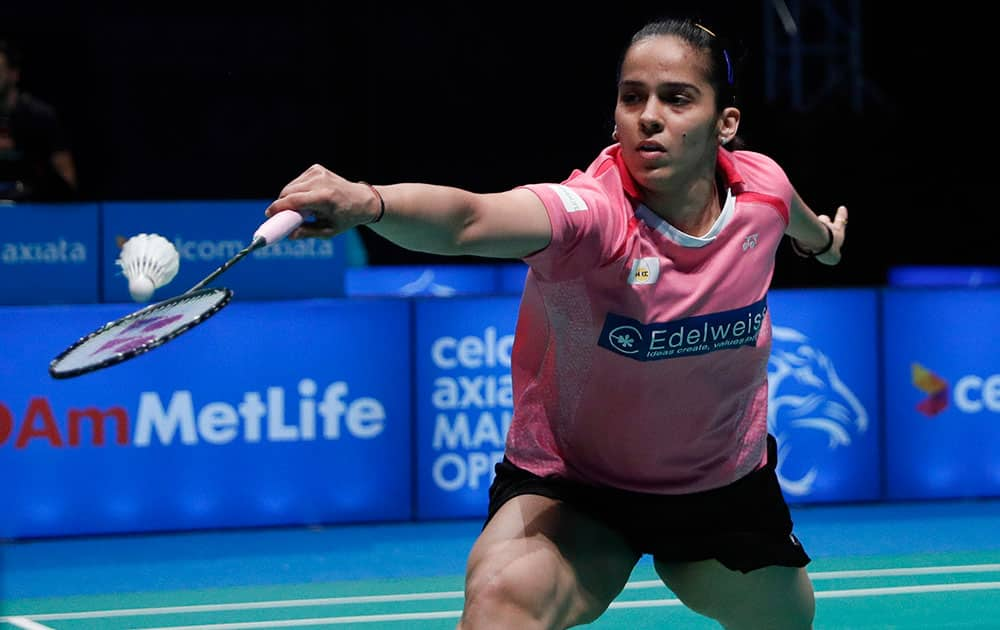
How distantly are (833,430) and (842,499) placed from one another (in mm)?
319

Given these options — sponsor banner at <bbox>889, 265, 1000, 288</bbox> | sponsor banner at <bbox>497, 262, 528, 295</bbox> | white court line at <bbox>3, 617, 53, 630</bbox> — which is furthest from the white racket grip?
sponsor banner at <bbox>889, 265, 1000, 288</bbox>

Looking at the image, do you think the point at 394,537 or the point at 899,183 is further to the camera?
the point at 899,183

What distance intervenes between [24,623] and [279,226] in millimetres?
3175

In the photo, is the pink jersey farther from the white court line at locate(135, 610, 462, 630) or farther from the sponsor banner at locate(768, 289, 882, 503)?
the sponsor banner at locate(768, 289, 882, 503)

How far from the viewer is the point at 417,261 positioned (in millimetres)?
11852

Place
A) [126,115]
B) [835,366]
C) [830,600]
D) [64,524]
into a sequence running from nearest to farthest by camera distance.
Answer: [830,600] → [64,524] → [835,366] → [126,115]

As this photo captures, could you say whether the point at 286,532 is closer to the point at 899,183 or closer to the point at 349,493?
the point at 349,493

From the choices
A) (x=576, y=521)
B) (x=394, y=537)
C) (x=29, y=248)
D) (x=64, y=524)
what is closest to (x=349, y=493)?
(x=394, y=537)

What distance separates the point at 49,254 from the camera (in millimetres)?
6188

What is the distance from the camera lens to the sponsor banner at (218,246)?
20.5 feet

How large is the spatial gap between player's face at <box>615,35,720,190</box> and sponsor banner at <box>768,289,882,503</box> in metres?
3.69

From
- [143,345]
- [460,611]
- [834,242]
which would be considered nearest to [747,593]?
[834,242]

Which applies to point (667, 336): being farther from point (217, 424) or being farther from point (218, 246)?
point (218, 246)

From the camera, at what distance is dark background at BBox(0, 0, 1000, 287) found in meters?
11.1
